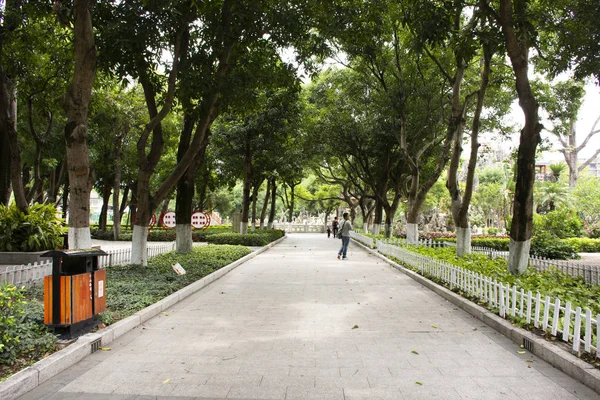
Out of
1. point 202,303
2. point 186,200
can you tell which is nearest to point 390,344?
point 202,303

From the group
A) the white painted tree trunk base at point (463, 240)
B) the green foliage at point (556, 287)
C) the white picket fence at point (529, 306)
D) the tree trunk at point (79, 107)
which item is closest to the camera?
the white picket fence at point (529, 306)

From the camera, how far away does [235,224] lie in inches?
1213

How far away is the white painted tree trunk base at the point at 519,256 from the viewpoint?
344 inches

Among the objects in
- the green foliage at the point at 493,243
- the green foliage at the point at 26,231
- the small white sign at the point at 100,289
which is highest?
the green foliage at the point at 26,231

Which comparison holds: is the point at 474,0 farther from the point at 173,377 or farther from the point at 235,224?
the point at 235,224

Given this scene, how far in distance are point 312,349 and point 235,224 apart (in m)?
26.1

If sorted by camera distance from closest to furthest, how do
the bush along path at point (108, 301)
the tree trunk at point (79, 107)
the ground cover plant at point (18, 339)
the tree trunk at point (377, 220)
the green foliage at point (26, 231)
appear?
1. the ground cover plant at point (18, 339)
2. the bush along path at point (108, 301)
3. the tree trunk at point (79, 107)
4. the green foliage at point (26, 231)
5. the tree trunk at point (377, 220)

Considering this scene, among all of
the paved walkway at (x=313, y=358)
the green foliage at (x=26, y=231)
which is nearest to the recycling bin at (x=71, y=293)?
the paved walkway at (x=313, y=358)

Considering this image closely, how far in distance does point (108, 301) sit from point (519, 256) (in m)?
7.54

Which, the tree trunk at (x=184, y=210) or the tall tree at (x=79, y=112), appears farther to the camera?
the tree trunk at (x=184, y=210)

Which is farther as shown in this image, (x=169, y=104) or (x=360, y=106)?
(x=360, y=106)

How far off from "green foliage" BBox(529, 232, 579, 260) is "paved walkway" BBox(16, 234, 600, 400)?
37.3 ft

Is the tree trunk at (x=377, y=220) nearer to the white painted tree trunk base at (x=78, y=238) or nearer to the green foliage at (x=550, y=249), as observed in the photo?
the green foliage at (x=550, y=249)

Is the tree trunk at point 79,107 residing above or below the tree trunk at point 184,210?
above
